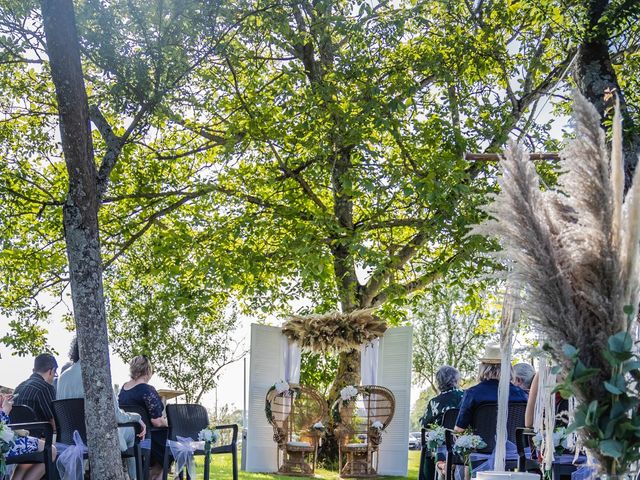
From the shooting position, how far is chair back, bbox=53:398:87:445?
738 cm

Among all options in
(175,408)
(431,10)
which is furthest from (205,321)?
(175,408)

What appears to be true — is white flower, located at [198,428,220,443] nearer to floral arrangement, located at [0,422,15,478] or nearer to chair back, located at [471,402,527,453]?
chair back, located at [471,402,527,453]

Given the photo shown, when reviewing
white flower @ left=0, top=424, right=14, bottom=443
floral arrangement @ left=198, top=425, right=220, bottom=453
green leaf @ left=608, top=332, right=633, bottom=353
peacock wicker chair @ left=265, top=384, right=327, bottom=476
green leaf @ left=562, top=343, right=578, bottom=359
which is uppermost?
green leaf @ left=608, top=332, right=633, bottom=353

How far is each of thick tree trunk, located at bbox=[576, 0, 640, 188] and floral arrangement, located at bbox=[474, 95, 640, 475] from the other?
464 centimetres

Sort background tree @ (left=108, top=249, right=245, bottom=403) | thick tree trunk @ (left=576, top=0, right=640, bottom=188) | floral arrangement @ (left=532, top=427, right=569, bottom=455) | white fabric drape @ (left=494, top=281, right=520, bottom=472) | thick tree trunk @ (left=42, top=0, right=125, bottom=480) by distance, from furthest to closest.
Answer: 1. background tree @ (left=108, top=249, right=245, bottom=403)
2. thick tree trunk @ (left=42, top=0, right=125, bottom=480)
3. thick tree trunk @ (left=576, top=0, right=640, bottom=188)
4. floral arrangement @ (left=532, top=427, right=569, bottom=455)
5. white fabric drape @ (left=494, top=281, right=520, bottom=472)

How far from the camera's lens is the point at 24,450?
6.86m

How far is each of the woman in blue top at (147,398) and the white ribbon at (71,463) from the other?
968 mm

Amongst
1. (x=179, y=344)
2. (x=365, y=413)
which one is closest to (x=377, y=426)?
(x=365, y=413)

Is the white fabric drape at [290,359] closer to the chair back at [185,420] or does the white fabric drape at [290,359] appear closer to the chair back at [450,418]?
the chair back at [185,420]

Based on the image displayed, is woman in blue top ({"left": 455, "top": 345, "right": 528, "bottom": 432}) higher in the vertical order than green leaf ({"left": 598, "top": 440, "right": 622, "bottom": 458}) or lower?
lower

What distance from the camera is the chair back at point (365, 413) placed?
42.8 ft

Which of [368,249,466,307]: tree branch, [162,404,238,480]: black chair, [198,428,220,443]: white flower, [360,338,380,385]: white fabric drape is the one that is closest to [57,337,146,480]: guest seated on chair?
[162,404,238,480]: black chair

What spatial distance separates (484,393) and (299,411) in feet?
21.5

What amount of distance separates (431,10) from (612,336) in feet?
42.3
